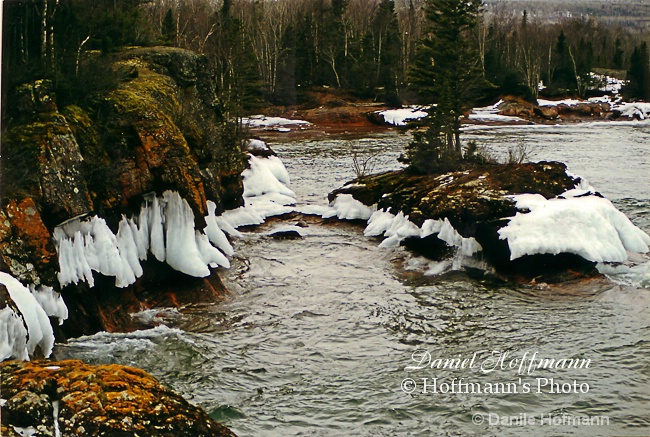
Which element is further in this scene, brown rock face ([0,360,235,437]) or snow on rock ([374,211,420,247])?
snow on rock ([374,211,420,247])

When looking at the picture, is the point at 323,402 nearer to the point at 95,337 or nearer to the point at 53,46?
the point at 95,337

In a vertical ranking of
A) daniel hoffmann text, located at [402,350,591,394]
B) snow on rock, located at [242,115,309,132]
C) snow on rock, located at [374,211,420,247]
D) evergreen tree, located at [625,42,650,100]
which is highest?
evergreen tree, located at [625,42,650,100]

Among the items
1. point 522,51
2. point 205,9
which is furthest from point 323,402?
point 522,51

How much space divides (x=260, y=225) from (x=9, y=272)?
1280 cm

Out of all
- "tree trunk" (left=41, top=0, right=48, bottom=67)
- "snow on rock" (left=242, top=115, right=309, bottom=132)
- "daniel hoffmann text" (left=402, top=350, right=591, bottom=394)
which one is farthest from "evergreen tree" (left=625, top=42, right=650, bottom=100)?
"tree trunk" (left=41, top=0, right=48, bottom=67)

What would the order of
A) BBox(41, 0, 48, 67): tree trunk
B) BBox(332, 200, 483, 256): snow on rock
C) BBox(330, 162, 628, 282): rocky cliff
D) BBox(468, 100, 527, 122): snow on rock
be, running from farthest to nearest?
BBox(468, 100, 527, 122): snow on rock
BBox(332, 200, 483, 256): snow on rock
BBox(330, 162, 628, 282): rocky cliff
BBox(41, 0, 48, 67): tree trunk

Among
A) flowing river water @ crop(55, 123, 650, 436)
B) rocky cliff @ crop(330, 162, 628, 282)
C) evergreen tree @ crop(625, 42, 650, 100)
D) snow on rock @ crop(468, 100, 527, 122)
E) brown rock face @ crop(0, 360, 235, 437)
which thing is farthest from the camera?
evergreen tree @ crop(625, 42, 650, 100)

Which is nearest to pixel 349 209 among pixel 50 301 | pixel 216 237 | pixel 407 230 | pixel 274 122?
pixel 407 230

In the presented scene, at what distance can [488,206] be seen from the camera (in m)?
18.8

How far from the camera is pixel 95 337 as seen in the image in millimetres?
12867

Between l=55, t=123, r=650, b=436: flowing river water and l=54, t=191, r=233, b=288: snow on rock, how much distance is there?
3.01 feet

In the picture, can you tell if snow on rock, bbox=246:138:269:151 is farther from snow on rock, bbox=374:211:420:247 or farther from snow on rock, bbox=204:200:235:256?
snow on rock, bbox=204:200:235:256

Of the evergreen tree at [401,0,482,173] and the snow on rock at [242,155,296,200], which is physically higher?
the evergreen tree at [401,0,482,173]

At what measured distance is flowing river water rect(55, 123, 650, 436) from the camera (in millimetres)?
10352
